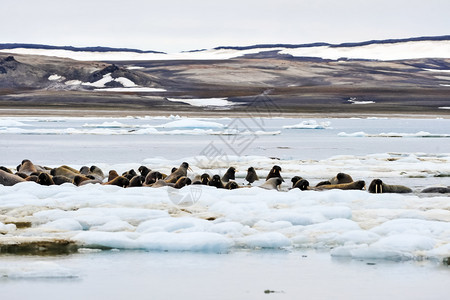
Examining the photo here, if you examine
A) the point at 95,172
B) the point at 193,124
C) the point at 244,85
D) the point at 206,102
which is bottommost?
the point at 244,85

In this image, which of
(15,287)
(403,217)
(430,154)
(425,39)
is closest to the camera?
(15,287)

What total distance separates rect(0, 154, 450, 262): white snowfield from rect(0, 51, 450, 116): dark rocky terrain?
166ft

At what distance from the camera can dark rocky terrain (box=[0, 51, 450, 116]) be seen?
70.8m

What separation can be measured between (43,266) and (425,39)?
14430 cm

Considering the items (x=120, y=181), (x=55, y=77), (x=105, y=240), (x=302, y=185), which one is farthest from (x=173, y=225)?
(x=55, y=77)

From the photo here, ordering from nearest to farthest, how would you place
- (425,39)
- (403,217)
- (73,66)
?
(403,217) → (73,66) → (425,39)

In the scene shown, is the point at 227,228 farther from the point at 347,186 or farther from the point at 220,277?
the point at 347,186

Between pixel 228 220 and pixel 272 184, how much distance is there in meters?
4.29

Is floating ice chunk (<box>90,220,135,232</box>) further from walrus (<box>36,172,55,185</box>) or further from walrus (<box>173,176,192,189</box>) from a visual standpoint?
walrus (<box>36,172,55,185</box>)

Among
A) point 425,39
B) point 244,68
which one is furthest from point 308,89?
point 425,39

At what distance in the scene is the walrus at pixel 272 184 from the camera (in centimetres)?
1418

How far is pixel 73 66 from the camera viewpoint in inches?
4141

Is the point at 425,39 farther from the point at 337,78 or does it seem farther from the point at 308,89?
the point at 308,89

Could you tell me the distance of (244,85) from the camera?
105250 mm
